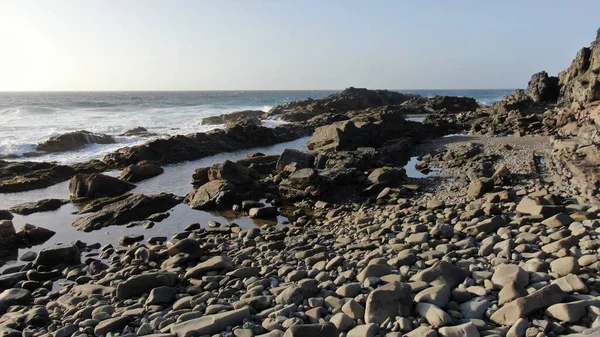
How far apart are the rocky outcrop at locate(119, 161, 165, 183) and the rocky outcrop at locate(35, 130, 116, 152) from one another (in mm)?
10793

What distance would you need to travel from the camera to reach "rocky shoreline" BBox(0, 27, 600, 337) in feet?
17.4

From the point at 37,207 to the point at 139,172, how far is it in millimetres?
5751

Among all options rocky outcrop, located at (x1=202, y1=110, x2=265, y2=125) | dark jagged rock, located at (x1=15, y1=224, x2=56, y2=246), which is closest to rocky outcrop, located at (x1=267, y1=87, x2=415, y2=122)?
rocky outcrop, located at (x1=202, y1=110, x2=265, y2=125)

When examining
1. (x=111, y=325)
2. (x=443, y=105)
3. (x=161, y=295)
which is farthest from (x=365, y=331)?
(x=443, y=105)

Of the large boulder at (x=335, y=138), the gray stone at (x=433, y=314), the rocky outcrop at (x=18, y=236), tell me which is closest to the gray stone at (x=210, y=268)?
the gray stone at (x=433, y=314)

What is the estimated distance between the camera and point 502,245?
23.9 ft

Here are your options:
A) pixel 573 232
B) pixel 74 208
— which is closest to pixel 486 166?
pixel 573 232

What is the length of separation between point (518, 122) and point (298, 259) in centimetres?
2550

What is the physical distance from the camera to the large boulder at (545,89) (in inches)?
1862

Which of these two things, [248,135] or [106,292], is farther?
[248,135]

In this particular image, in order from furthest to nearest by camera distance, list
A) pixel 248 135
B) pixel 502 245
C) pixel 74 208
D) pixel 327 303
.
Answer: pixel 248 135 < pixel 74 208 < pixel 502 245 < pixel 327 303

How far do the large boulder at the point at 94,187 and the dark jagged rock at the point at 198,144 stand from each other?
691 cm

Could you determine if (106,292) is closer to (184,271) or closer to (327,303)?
(184,271)

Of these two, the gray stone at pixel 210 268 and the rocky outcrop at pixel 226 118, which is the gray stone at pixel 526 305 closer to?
the gray stone at pixel 210 268
